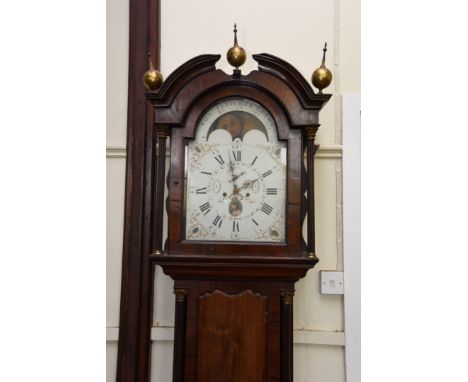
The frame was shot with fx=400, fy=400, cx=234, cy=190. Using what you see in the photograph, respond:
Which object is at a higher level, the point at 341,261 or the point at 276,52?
the point at 276,52

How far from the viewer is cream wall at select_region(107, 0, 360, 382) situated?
54.8 inches

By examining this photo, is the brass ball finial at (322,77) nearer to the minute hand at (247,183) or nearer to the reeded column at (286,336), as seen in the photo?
the minute hand at (247,183)

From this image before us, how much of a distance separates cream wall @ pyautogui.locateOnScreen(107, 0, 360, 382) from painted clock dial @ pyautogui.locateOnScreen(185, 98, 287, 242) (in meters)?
0.28

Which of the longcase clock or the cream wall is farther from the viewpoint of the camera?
the cream wall

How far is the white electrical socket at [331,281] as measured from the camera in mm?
1389

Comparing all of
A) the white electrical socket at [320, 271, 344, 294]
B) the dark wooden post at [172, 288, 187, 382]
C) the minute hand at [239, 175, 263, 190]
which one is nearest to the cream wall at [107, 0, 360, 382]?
the white electrical socket at [320, 271, 344, 294]

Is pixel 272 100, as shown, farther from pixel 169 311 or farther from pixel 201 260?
pixel 169 311

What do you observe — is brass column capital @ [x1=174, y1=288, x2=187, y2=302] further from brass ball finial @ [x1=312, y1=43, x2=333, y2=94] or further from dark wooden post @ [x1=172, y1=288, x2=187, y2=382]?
brass ball finial @ [x1=312, y1=43, x2=333, y2=94]

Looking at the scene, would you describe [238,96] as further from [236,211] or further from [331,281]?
[331,281]

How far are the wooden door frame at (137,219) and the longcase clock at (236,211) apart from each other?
0.24 m

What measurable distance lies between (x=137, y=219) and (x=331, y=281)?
2.37 feet

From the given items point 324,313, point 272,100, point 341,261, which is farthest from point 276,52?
point 324,313

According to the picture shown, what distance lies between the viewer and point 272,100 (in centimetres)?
122
